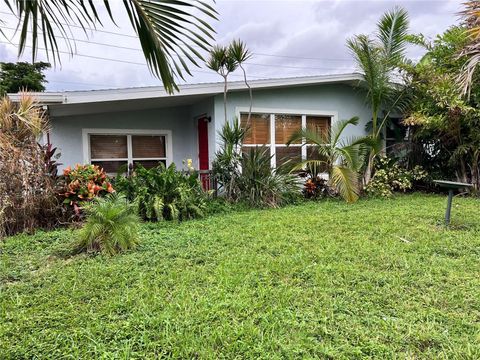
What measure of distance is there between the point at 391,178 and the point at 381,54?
11.2 ft

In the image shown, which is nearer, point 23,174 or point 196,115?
point 23,174

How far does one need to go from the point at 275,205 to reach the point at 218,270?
169 inches

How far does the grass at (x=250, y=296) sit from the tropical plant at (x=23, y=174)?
620 mm

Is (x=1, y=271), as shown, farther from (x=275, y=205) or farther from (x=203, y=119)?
(x=203, y=119)

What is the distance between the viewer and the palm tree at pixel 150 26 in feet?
6.38

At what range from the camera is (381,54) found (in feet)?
29.8

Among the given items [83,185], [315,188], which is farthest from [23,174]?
[315,188]

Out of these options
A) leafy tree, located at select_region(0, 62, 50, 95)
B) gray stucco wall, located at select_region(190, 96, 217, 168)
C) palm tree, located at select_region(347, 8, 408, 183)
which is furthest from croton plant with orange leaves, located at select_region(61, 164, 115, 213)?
leafy tree, located at select_region(0, 62, 50, 95)

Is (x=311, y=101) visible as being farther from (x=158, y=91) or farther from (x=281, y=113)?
(x=158, y=91)

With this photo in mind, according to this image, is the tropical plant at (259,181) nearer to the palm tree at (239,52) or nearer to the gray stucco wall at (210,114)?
the gray stucco wall at (210,114)

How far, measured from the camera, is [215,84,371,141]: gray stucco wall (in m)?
8.95

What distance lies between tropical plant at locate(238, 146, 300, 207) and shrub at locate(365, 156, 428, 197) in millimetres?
2849

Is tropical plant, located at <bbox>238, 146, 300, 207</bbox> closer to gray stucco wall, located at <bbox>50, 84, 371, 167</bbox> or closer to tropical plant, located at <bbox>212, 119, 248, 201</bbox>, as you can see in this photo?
tropical plant, located at <bbox>212, 119, 248, 201</bbox>

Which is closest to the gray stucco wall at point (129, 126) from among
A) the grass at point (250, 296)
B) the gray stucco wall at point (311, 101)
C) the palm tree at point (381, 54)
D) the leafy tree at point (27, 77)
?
the gray stucco wall at point (311, 101)
